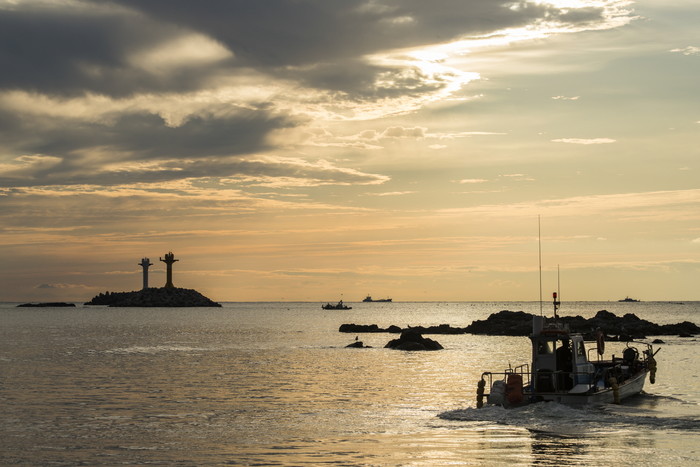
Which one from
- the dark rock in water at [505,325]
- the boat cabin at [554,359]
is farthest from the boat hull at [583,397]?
the dark rock in water at [505,325]

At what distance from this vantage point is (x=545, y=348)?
3716cm

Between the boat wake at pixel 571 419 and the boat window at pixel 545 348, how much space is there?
96.1 inches

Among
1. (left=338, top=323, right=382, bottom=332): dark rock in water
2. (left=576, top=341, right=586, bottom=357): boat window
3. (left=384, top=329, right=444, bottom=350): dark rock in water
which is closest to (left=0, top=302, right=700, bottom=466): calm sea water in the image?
(left=576, top=341, right=586, bottom=357): boat window

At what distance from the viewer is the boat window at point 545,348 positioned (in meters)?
37.1

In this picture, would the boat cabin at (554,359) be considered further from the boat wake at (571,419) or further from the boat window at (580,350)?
the boat wake at (571,419)

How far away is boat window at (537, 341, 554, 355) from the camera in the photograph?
122 ft

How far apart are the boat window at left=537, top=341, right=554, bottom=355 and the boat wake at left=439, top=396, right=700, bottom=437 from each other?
96.1 inches

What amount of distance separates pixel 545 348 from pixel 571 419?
3889 millimetres

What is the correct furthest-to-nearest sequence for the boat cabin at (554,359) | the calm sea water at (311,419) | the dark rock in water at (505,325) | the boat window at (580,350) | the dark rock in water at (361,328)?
the dark rock in water at (361,328) → the dark rock in water at (505,325) → the boat window at (580,350) → the boat cabin at (554,359) → the calm sea water at (311,419)

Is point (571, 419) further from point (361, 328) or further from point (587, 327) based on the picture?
point (361, 328)

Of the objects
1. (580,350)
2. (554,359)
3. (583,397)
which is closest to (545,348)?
(554,359)

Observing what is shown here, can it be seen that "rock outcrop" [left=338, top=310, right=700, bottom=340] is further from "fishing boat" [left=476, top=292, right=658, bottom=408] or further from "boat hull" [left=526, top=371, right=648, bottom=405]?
"fishing boat" [left=476, top=292, right=658, bottom=408]

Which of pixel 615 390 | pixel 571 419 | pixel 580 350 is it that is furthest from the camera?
pixel 615 390

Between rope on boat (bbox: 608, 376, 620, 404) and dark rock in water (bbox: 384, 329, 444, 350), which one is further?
dark rock in water (bbox: 384, 329, 444, 350)
